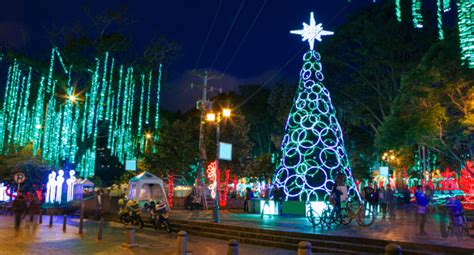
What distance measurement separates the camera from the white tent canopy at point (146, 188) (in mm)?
23141

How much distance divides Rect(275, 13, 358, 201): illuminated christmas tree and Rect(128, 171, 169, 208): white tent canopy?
6.56m

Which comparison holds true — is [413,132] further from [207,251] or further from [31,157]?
[31,157]

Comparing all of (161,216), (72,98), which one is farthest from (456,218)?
(72,98)

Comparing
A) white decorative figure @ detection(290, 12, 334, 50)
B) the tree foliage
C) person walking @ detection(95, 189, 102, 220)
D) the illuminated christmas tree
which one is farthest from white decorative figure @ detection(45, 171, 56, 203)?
the tree foliage

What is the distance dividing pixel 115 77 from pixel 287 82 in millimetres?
15344

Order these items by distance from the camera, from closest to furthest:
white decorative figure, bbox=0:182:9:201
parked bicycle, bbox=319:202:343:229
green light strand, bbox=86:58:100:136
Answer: parked bicycle, bbox=319:202:343:229 < white decorative figure, bbox=0:182:9:201 < green light strand, bbox=86:58:100:136

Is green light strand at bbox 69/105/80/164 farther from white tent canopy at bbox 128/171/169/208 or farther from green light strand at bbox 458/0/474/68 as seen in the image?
green light strand at bbox 458/0/474/68

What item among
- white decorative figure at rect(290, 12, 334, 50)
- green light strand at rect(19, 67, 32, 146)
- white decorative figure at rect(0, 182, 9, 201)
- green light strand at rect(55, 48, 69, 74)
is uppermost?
green light strand at rect(55, 48, 69, 74)

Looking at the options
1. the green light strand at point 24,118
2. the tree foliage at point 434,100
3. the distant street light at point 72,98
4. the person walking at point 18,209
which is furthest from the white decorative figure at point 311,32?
the green light strand at point 24,118

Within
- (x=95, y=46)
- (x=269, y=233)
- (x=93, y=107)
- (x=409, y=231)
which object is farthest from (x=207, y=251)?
(x=95, y=46)

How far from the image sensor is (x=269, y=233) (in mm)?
13492

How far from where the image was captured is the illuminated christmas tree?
20.0 meters

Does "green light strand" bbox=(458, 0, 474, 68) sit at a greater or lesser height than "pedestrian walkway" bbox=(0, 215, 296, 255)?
greater

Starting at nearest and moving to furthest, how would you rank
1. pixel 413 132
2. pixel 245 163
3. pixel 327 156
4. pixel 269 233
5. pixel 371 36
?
pixel 269 233
pixel 327 156
pixel 413 132
pixel 371 36
pixel 245 163
